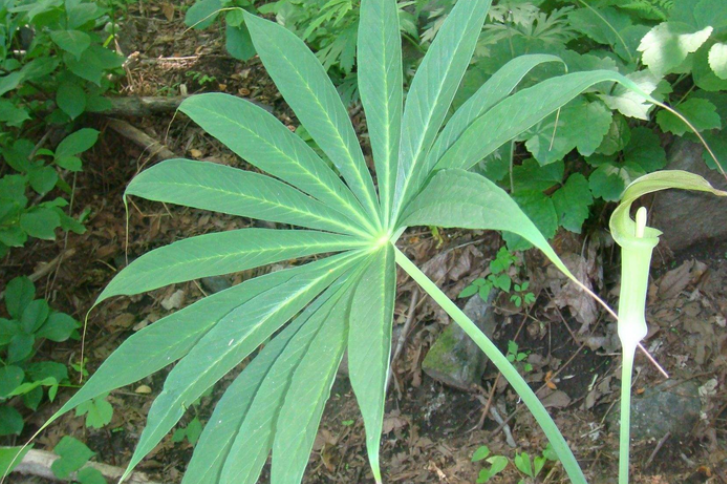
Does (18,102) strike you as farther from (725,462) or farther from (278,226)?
(725,462)

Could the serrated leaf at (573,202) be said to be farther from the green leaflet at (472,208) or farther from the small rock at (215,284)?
the small rock at (215,284)

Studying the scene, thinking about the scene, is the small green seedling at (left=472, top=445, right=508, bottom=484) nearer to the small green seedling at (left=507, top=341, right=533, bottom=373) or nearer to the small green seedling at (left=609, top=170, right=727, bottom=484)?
the small green seedling at (left=507, top=341, right=533, bottom=373)

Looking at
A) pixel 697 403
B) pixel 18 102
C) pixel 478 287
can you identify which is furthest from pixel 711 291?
pixel 18 102

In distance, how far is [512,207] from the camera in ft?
2.10

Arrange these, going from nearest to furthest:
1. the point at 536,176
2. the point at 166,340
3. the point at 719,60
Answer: the point at 166,340 → the point at 719,60 → the point at 536,176

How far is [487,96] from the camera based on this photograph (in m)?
0.89

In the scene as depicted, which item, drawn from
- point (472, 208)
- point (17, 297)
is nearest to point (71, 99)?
point (17, 297)

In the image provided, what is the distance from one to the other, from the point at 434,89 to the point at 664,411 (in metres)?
1.28

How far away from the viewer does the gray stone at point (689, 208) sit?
5.93ft

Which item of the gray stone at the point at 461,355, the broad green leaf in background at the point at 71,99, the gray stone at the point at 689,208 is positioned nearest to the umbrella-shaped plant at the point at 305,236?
the gray stone at the point at 461,355

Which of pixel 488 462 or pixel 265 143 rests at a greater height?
pixel 265 143

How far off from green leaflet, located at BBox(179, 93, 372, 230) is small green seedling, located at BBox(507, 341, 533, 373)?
113 centimetres

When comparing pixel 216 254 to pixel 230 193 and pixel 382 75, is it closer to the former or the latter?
pixel 230 193

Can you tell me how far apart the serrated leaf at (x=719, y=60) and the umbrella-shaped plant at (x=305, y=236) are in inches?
33.9
